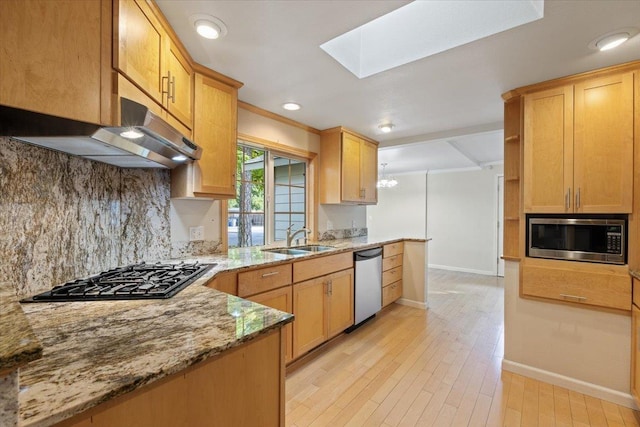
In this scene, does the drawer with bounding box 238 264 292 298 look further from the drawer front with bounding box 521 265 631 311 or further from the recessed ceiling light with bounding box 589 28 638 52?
the recessed ceiling light with bounding box 589 28 638 52

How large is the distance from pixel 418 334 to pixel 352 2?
9.52 feet

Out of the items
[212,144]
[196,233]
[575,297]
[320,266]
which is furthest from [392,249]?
[212,144]

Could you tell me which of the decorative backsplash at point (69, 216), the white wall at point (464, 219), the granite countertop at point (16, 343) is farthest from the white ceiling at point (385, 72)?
the white wall at point (464, 219)

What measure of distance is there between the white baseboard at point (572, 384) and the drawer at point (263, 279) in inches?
75.6

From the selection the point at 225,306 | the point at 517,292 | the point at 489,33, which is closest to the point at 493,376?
the point at 517,292

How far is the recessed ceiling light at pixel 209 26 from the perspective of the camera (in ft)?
4.96

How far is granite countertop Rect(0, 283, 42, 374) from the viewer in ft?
1.49

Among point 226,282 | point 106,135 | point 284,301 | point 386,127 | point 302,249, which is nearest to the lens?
point 106,135

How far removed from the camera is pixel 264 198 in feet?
9.87

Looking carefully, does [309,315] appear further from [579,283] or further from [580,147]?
[580,147]

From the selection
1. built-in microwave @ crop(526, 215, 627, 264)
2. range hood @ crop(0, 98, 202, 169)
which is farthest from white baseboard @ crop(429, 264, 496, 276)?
range hood @ crop(0, 98, 202, 169)

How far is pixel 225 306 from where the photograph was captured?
1.10 metres

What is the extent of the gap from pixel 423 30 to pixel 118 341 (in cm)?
222

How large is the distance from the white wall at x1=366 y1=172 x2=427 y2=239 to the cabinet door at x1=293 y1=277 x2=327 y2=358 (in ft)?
14.3
